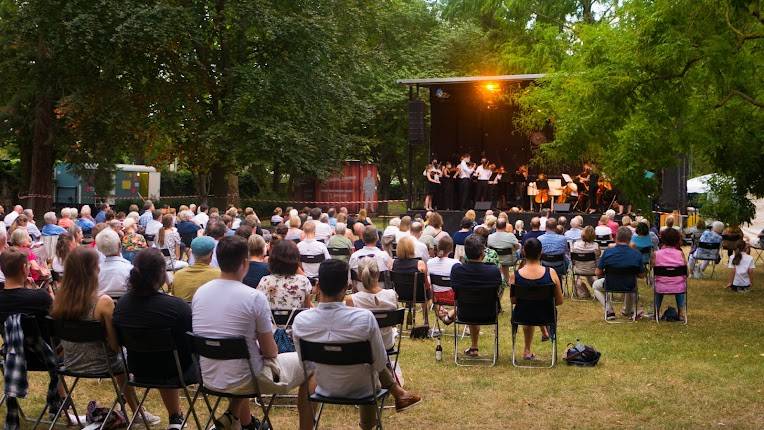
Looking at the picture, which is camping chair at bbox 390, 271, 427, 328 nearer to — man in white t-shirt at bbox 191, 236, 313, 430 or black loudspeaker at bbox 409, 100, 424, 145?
man in white t-shirt at bbox 191, 236, 313, 430

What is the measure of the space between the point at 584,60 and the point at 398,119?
27.1 meters

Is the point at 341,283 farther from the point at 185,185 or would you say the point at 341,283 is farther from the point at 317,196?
the point at 185,185

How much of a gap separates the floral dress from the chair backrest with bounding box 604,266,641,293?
18.6 feet

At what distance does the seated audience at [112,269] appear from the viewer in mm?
7660

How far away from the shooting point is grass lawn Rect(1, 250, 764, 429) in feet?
24.0

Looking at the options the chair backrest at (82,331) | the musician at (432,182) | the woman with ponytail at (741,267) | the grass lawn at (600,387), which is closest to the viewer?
the chair backrest at (82,331)

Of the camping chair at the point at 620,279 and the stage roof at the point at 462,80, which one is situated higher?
the stage roof at the point at 462,80

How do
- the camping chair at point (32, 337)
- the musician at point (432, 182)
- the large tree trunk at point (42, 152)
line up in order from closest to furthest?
the camping chair at point (32, 337) < the musician at point (432, 182) < the large tree trunk at point (42, 152)

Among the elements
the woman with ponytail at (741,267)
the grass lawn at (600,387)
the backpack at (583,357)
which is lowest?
the grass lawn at (600,387)

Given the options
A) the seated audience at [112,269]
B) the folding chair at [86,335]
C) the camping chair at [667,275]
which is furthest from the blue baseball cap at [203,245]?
the camping chair at [667,275]

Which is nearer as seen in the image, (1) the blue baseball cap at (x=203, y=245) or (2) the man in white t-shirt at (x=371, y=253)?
(1) the blue baseball cap at (x=203, y=245)

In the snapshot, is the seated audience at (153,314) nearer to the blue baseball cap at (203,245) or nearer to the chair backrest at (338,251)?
the blue baseball cap at (203,245)

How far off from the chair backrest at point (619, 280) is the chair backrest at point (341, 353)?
23.3 feet

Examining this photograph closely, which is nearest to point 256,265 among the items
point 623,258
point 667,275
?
point 623,258
